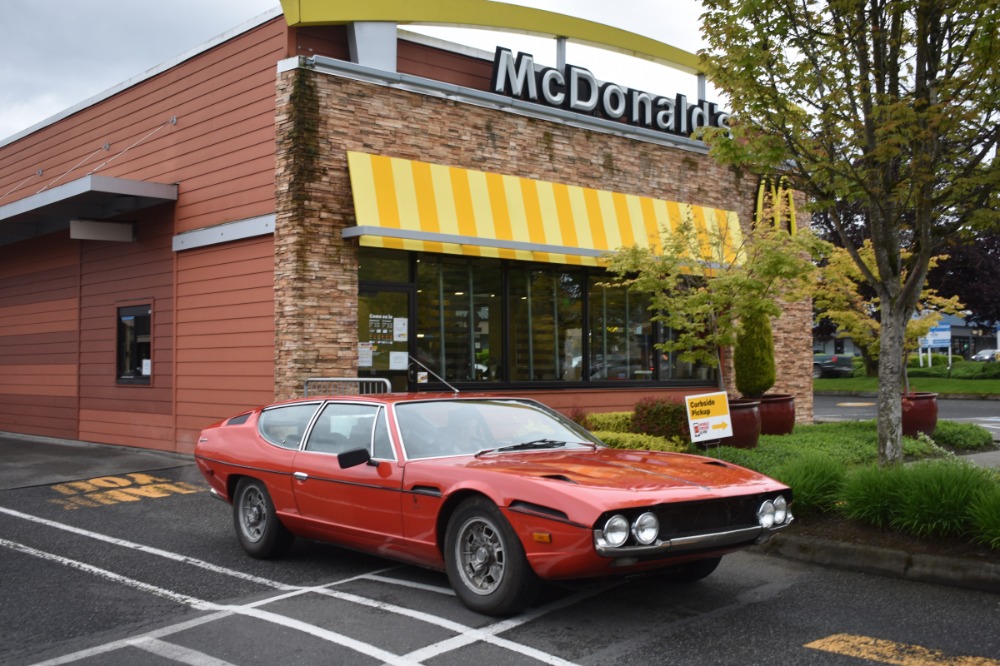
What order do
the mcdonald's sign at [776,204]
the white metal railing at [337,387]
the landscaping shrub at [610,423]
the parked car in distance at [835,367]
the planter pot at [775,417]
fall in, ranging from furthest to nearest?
the parked car in distance at [835,367], the mcdonald's sign at [776,204], the planter pot at [775,417], the landscaping shrub at [610,423], the white metal railing at [337,387]

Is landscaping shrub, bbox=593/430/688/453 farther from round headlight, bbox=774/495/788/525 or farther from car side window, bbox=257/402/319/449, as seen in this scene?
round headlight, bbox=774/495/788/525

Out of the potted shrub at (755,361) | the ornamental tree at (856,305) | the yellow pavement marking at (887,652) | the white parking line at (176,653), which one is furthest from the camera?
the ornamental tree at (856,305)

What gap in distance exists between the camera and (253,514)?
24.7 ft

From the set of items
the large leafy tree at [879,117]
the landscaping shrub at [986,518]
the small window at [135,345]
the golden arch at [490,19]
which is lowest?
the landscaping shrub at [986,518]

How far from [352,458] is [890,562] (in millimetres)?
3884

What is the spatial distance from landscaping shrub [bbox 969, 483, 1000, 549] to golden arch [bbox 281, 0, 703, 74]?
791cm

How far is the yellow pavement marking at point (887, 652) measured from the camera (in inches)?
187

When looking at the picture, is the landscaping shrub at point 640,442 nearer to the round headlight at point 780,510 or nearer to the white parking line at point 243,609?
the round headlight at point 780,510

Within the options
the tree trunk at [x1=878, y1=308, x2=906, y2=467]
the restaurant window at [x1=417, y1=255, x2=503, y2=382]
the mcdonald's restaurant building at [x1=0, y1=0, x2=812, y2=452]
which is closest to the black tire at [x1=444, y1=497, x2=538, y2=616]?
the tree trunk at [x1=878, y1=308, x2=906, y2=467]

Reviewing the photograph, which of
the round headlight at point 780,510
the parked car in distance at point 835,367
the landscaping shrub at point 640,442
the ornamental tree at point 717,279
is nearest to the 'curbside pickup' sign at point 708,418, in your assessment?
the landscaping shrub at point 640,442

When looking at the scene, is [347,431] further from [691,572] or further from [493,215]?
[493,215]

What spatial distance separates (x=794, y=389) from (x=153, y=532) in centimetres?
1371

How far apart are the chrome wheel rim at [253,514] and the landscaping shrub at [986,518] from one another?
527 cm

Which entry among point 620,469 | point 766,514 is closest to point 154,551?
point 620,469
